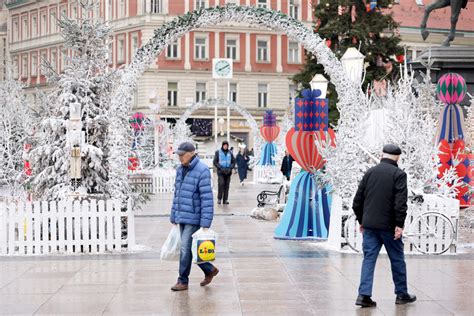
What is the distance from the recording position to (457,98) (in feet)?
84.9

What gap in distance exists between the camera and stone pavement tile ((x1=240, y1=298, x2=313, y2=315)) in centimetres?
1083

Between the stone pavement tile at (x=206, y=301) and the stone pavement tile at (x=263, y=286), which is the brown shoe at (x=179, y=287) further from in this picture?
the stone pavement tile at (x=263, y=286)

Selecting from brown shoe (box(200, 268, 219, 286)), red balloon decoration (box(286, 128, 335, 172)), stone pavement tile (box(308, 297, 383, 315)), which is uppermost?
red balloon decoration (box(286, 128, 335, 172))

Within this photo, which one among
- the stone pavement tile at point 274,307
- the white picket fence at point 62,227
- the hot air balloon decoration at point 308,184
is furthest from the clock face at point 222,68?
the stone pavement tile at point 274,307

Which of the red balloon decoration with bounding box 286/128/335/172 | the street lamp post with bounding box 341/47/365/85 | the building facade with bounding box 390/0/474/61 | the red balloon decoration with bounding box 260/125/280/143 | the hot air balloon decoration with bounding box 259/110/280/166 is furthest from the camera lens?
the building facade with bounding box 390/0/474/61

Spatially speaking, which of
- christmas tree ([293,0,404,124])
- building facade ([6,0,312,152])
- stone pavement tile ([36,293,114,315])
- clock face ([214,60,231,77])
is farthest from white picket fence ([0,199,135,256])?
building facade ([6,0,312,152])

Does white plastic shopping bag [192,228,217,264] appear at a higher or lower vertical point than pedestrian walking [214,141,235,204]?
lower

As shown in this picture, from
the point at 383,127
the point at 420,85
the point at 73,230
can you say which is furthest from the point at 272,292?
→ the point at 420,85

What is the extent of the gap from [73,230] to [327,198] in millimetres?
4650

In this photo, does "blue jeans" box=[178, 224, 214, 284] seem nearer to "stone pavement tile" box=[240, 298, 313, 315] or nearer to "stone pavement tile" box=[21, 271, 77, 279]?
"stone pavement tile" box=[240, 298, 313, 315]

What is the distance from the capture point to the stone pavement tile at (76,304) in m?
11.0

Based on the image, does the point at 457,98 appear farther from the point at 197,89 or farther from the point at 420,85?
the point at 197,89

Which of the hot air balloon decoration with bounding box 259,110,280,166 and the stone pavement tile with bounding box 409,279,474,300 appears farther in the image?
the hot air balloon decoration with bounding box 259,110,280,166

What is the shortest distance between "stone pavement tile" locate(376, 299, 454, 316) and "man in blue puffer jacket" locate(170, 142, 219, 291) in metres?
2.15
